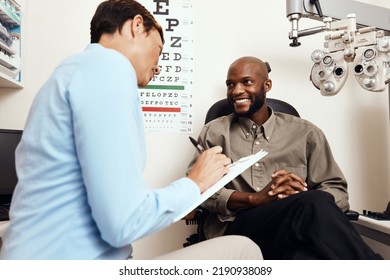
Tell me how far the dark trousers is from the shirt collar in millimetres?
405

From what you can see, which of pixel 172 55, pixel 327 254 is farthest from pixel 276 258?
pixel 172 55

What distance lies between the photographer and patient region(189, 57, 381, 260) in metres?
0.91

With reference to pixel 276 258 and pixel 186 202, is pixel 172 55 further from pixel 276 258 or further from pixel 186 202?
pixel 186 202

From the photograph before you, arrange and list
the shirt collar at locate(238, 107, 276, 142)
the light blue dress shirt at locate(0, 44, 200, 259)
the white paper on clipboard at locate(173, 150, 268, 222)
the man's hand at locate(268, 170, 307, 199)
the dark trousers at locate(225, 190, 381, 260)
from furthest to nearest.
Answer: the shirt collar at locate(238, 107, 276, 142), the man's hand at locate(268, 170, 307, 199), the dark trousers at locate(225, 190, 381, 260), the white paper on clipboard at locate(173, 150, 268, 222), the light blue dress shirt at locate(0, 44, 200, 259)

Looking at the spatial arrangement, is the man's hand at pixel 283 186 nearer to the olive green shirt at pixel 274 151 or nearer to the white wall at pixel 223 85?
the olive green shirt at pixel 274 151

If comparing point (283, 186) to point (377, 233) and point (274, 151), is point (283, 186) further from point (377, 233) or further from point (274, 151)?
point (377, 233)

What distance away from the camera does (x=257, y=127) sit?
145 cm

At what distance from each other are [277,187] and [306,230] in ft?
0.78

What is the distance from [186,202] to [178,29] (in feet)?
4.16

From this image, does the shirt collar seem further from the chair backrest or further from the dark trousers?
the dark trousers

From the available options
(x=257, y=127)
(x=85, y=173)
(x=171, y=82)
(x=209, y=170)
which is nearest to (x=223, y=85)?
(x=171, y=82)

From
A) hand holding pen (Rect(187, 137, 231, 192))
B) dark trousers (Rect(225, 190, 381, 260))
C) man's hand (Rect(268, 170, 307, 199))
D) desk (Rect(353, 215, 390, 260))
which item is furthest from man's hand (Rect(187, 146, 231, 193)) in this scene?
desk (Rect(353, 215, 390, 260))

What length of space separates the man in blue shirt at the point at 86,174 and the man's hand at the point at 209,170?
63 mm

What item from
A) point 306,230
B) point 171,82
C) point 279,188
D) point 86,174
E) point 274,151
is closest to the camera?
point 86,174
